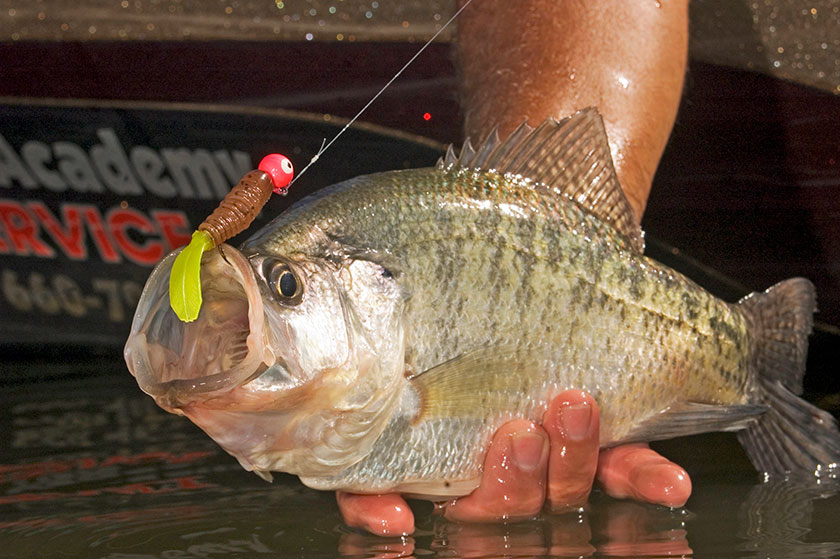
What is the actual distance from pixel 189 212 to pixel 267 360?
2.62 m

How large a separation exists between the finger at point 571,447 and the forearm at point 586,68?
88 centimetres

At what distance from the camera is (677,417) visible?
2.17 metres

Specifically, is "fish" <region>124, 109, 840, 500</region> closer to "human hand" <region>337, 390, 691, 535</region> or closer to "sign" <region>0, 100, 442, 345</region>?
"human hand" <region>337, 390, 691, 535</region>

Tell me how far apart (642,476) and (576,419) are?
28 cm

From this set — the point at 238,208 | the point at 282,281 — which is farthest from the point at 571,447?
the point at 238,208

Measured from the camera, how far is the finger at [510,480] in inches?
79.7

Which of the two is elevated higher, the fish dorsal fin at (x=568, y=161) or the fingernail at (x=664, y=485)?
the fish dorsal fin at (x=568, y=161)

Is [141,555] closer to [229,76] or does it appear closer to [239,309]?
[239,309]

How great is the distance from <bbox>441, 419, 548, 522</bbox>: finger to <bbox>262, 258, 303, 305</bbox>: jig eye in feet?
1.83

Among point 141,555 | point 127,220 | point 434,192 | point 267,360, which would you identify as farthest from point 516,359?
point 127,220

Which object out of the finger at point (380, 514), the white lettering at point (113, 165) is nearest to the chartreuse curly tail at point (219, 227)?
the finger at point (380, 514)

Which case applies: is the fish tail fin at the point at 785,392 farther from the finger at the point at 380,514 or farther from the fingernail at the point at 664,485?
the finger at the point at 380,514

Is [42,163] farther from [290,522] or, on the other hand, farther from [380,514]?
[380,514]

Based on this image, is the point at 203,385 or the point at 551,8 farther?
the point at 551,8
